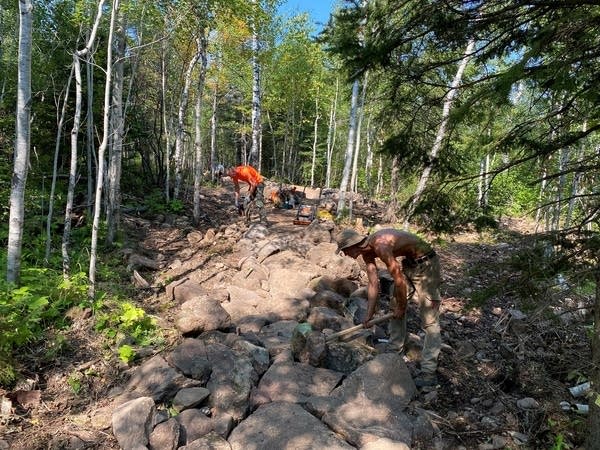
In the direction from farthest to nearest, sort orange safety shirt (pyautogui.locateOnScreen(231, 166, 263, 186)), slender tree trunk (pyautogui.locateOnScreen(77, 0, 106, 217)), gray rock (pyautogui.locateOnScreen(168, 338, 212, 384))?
orange safety shirt (pyautogui.locateOnScreen(231, 166, 263, 186)) < slender tree trunk (pyautogui.locateOnScreen(77, 0, 106, 217)) < gray rock (pyautogui.locateOnScreen(168, 338, 212, 384))

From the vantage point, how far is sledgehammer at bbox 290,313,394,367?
446 cm

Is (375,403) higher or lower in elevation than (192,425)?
higher

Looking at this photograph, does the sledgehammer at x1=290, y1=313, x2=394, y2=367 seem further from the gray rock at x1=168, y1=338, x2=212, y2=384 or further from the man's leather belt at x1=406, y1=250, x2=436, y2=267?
the gray rock at x1=168, y1=338, x2=212, y2=384

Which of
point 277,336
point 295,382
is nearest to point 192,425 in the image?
point 295,382

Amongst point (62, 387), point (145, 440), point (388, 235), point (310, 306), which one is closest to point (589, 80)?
point (388, 235)

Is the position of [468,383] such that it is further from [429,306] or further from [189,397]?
[189,397]

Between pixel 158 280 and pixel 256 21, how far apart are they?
7.31 meters

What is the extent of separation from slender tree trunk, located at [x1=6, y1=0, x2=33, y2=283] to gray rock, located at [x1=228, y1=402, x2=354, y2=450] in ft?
12.4

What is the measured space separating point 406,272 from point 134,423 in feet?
10.9

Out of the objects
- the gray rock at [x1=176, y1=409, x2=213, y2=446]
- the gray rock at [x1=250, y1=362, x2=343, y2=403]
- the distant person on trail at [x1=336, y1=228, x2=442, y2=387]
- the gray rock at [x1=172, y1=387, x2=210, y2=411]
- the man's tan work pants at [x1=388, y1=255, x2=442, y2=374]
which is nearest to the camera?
the gray rock at [x1=176, y1=409, x2=213, y2=446]

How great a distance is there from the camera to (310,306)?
6273mm

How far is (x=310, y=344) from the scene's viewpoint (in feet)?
14.8

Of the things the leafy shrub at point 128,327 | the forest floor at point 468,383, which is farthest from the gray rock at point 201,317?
the leafy shrub at point 128,327

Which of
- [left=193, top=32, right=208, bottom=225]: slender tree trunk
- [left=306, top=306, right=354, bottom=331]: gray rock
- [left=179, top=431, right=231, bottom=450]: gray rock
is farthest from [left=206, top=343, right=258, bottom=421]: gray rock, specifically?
[left=193, top=32, right=208, bottom=225]: slender tree trunk
